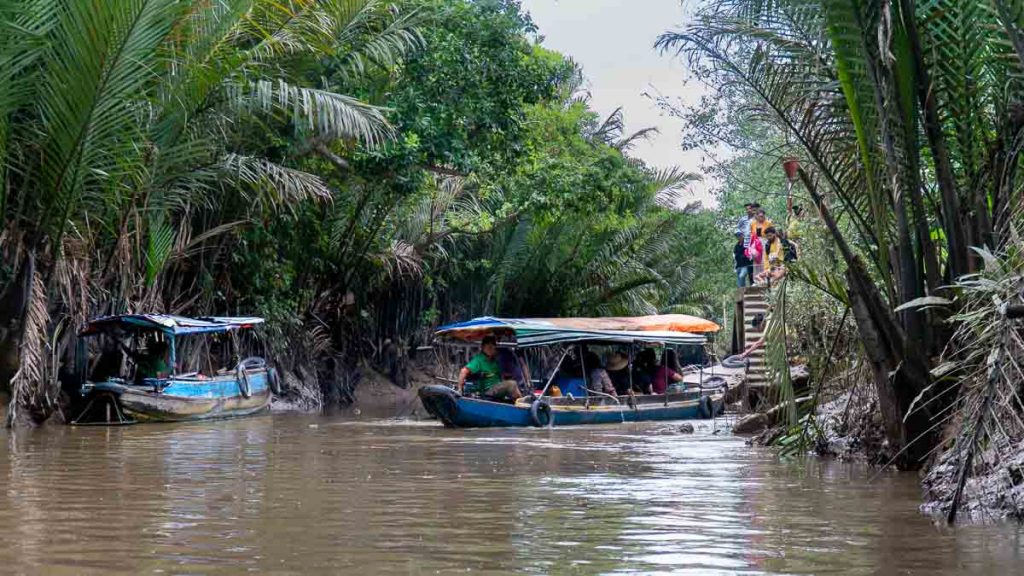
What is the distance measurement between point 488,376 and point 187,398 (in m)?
4.22

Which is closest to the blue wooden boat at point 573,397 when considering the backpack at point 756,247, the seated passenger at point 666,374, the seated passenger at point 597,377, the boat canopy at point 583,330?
the boat canopy at point 583,330

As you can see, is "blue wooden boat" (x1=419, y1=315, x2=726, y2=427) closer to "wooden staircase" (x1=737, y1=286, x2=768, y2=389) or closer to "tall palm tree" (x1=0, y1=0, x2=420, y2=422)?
"wooden staircase" (x1=737, y1=286, x2=768, y2=389)

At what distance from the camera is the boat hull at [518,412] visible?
16359mm

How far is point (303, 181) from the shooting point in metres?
18.8

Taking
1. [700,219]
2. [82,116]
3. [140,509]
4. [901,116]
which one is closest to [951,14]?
[901,116]

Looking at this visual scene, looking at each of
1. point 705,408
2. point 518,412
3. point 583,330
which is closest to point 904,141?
point 518,412

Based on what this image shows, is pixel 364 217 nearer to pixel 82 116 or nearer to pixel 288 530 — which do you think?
pixel 82 116

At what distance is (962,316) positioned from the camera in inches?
266

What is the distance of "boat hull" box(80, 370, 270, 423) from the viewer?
17.0 metres

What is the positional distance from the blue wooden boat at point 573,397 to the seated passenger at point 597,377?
0.68ft

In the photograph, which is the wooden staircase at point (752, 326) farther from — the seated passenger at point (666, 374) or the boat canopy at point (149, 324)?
the boat canopy at point (149, 324)

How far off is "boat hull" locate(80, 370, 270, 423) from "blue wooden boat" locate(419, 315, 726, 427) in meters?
3.33

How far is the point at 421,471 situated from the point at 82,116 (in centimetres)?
644

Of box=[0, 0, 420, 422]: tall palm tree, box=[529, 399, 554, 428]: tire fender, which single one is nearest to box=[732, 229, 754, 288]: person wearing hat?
box=[529, 399, 554, 428]: tire fender
